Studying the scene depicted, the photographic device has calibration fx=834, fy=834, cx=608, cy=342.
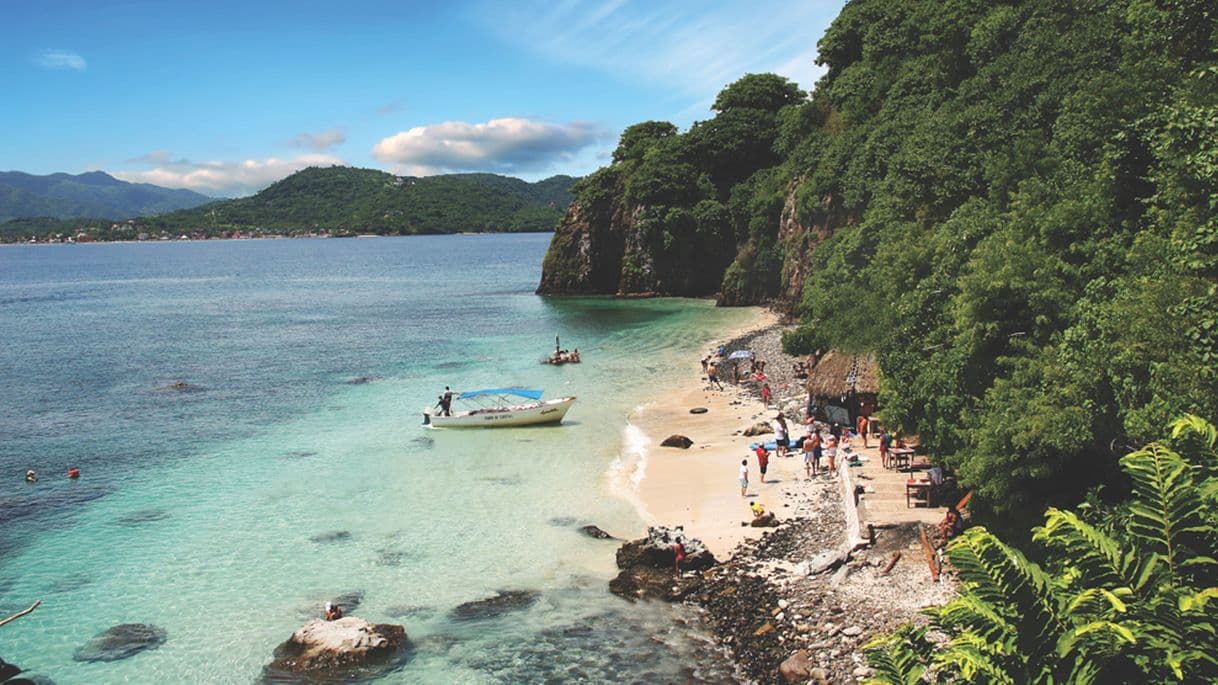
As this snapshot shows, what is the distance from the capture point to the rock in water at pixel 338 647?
1884cm

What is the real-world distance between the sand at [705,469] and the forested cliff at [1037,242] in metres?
5.53

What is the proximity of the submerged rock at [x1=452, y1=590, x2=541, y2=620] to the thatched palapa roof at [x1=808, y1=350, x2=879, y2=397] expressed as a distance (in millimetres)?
17838

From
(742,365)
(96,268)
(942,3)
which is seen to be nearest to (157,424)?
(742,365)

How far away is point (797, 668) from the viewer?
17.1m

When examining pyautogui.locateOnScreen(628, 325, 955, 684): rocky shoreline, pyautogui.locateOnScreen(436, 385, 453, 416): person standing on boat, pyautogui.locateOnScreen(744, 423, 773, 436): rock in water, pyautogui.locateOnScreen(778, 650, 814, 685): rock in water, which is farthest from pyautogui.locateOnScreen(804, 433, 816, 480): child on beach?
pyautogui.locateOnScreen(436, 385, 453, 416): person standing on boat

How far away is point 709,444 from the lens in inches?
1396

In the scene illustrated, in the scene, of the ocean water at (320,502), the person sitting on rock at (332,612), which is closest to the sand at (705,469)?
the ocean water at (320,502)

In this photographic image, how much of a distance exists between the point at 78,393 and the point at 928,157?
4934cm

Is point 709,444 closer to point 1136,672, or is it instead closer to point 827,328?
point 827,328

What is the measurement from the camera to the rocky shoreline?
694 inches

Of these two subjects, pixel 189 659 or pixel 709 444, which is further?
pixel 709 444

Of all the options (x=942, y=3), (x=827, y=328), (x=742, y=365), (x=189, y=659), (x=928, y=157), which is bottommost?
(x=189, y=659)

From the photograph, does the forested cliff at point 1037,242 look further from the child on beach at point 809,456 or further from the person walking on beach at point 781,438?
the person walking on beach at point 781,438

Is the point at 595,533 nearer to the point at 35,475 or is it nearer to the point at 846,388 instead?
the point at 846,388
